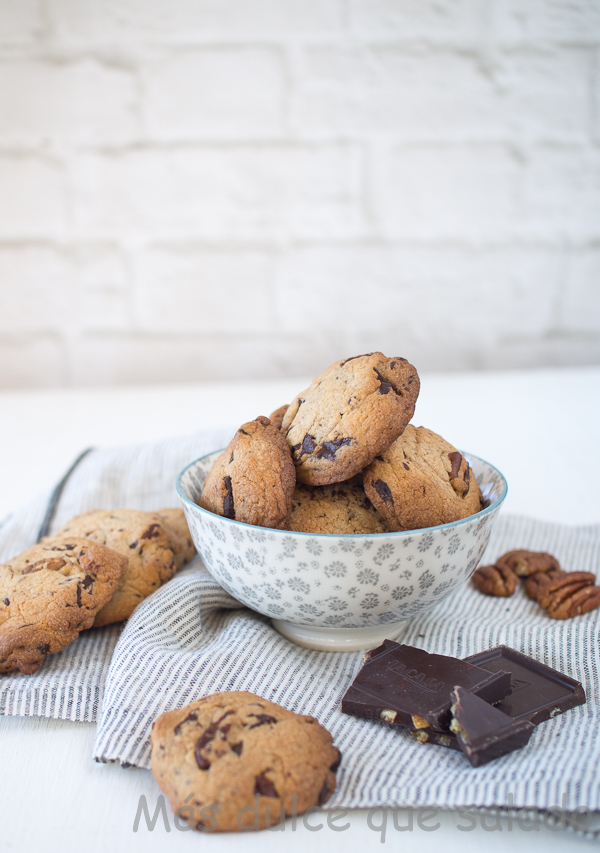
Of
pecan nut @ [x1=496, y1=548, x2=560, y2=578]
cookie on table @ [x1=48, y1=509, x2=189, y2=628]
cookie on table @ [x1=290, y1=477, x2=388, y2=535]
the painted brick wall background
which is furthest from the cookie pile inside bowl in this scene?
the painted brick wall background

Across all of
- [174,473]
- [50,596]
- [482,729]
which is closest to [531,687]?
[482,729]

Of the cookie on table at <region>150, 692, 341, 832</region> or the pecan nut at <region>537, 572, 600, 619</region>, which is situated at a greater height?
the cookie on table at <region>150, 692, 341, 832</region>

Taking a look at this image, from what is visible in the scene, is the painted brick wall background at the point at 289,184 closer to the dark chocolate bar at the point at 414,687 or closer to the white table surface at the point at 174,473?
the white table surface at the point at 174,473

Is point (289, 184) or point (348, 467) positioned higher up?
point (289, 184)

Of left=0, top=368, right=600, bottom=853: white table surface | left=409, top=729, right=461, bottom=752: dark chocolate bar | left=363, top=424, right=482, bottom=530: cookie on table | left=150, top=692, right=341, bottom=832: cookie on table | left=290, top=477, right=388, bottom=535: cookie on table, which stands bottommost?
left=0, top=368, right=600, bottom=853: white table surface

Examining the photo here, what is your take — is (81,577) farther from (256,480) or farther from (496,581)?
(496,581)

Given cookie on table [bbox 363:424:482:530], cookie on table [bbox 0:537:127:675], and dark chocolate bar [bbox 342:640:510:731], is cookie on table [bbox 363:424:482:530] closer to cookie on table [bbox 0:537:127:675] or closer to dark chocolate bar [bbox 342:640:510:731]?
dark chocolate bar [bbox 342:640:510:731]
